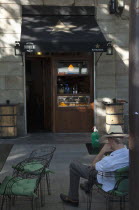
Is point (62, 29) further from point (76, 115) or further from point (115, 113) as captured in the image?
point (115, 113)

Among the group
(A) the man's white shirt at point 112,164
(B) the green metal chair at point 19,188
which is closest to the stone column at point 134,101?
(A) the man's white shirt at point 112,164

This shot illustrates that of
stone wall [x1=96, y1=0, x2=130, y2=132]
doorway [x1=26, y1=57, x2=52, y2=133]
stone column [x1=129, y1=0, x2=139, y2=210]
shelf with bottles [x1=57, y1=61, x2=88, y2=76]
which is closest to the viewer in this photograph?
stone column [x1=129, y1=0, x2=139, y2=210]

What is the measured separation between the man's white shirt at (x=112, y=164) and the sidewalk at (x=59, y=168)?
2.16 feet

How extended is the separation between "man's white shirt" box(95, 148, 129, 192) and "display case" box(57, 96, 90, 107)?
6.27 m

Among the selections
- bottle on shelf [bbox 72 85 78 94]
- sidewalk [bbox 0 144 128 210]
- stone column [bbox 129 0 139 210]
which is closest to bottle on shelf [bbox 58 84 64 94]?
bottle on shelf [bbox 72 85 78 94]

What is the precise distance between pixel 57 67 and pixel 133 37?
24.5ft

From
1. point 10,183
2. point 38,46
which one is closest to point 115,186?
point 10,183

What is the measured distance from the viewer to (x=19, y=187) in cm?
470

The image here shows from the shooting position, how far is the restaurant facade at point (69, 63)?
1026cm

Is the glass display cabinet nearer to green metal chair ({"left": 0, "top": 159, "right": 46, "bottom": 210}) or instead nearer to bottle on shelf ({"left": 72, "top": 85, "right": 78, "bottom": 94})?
bottle on shelf ({"left": 72, "top": 85, "right": 78, "bottom": 94})

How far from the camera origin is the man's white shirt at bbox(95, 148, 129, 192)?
4.54m

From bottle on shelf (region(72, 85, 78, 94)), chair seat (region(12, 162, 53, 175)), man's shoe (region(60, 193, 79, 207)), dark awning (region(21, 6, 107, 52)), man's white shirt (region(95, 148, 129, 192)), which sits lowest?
man's shoe (region(60, 193, 79, 207))

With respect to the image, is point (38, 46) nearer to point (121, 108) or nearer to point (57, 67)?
point (57, 67)

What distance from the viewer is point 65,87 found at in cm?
1085
